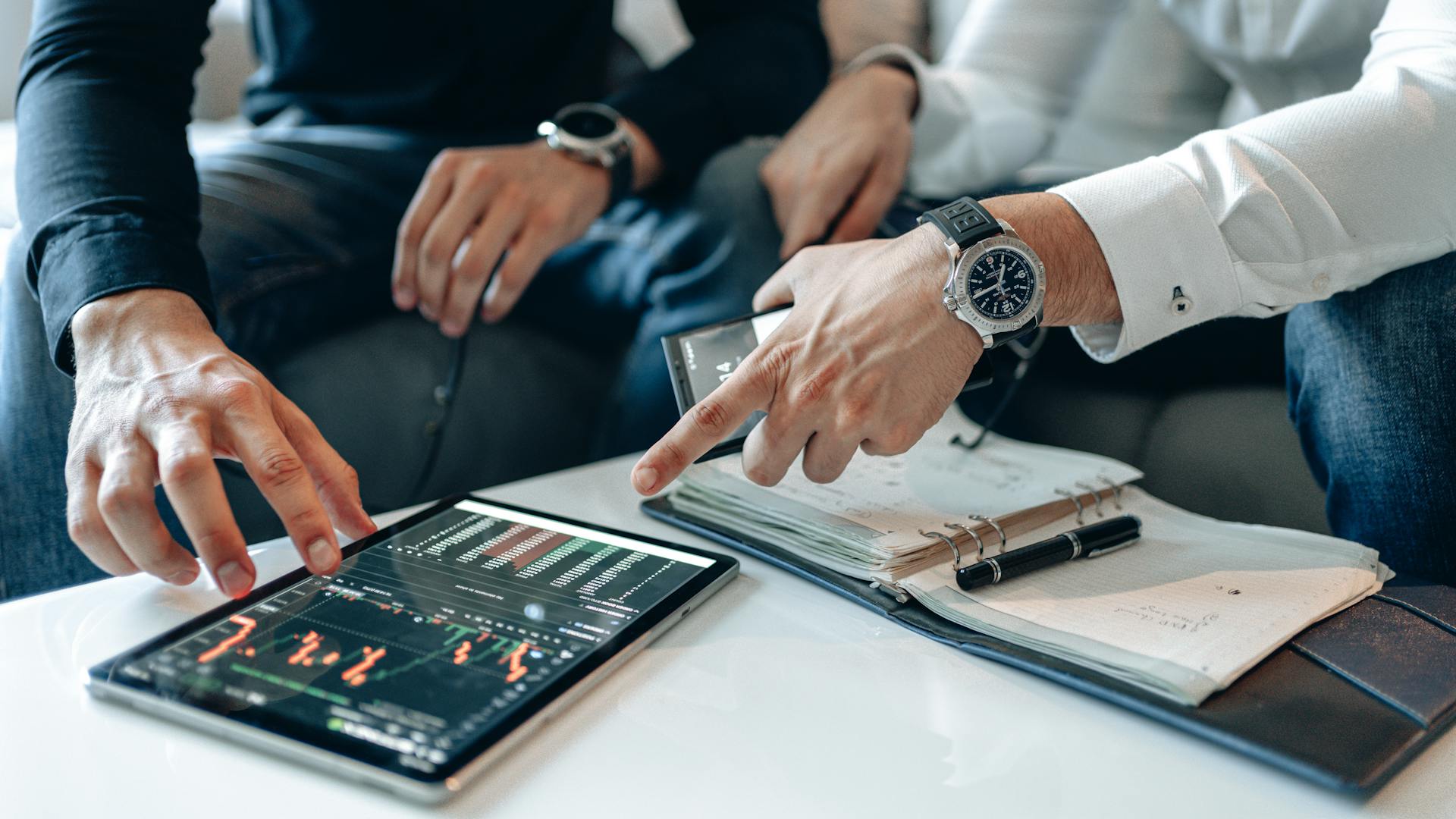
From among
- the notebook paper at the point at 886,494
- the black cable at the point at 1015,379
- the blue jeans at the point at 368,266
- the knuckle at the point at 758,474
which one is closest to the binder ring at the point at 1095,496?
the notebook paper at the point at 886,494

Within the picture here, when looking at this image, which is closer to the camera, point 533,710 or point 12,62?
point 533,710

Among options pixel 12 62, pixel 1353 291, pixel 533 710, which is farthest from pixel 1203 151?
pixel 12 62

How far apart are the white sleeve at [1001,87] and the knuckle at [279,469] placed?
84cm

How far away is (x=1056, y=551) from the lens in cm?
59

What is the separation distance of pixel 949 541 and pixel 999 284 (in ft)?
0.52

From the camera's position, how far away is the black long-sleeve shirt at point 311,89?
752 mm

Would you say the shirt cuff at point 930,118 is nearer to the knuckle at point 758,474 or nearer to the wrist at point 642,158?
the wrist at point 642,158

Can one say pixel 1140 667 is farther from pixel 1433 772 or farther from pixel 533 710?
pixel 533 710

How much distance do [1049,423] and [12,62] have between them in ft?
5.51

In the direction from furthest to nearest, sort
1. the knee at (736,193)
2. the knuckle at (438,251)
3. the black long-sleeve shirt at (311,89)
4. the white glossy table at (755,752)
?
1. the knee at (736,193)
2. the knuckle at (438,251)
3. the black long-sleeve shirt at (311,89)
4. the white glossy table at (755,752)

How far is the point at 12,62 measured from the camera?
5.29 feet

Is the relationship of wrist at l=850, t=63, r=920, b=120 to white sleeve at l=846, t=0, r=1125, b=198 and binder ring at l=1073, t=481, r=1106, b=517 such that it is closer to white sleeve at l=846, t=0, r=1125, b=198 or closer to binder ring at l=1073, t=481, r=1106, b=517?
white sleeve at l=846, t=0, r=1125, b=198

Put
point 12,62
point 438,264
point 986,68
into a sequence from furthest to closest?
1. point 12,62
2. point 986,68
3. point 438,264

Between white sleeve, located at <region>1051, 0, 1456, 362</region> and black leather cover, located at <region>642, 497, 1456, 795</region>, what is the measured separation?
0.21 m
